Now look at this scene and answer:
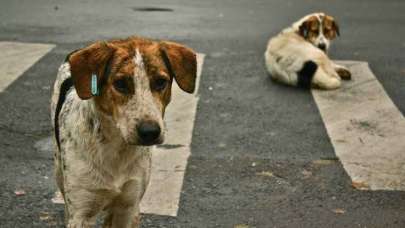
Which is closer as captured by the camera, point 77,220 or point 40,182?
point 77,220

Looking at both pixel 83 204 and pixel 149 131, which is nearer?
pixel 149 131

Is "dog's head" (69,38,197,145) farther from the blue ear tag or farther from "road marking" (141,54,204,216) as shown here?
"road marking" (141,54,204,216)

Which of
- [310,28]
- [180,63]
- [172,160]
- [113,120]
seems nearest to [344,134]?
[172,160]

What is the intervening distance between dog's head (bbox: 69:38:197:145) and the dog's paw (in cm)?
618

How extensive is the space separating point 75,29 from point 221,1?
13.6ft

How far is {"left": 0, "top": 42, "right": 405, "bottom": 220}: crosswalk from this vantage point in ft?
24.2

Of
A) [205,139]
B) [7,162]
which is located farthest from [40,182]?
[205,139]

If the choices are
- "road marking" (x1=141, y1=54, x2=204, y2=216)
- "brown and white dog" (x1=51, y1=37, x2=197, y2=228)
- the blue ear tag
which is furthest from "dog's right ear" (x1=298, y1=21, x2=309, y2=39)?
the blue ear tag

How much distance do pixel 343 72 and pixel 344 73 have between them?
0.02 m

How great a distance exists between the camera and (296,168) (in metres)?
7.79

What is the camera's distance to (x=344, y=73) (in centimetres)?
1087

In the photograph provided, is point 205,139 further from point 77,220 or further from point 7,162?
point 77,220

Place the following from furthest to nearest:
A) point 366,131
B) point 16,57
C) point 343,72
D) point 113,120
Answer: point 16,57, point 343,72, point 366,131, point 113,120

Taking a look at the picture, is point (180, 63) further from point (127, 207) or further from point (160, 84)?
point (127, 207)
